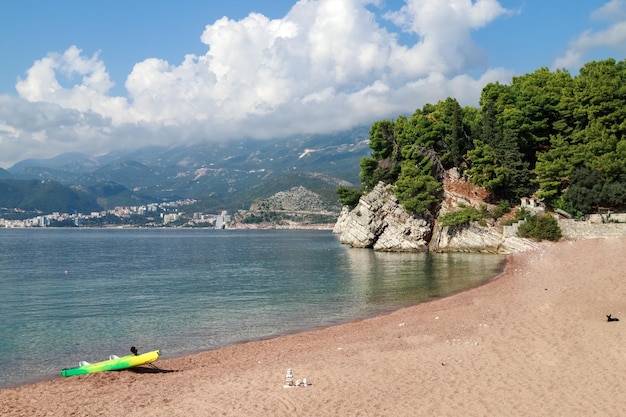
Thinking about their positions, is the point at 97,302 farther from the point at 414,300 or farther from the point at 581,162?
the point at 581,162

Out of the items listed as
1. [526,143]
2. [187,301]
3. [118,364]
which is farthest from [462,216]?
[118,364]

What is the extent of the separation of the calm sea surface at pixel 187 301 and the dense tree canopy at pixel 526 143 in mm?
12977

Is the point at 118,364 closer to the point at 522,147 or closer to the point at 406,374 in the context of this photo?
the point at 406,374

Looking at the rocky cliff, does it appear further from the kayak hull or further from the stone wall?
the kayak hull

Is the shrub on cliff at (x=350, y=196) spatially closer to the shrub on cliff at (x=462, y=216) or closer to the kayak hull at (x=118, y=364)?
the shrub on cliff at (x=462, y=216)

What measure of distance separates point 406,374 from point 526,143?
6084 cm

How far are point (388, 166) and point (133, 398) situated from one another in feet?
221

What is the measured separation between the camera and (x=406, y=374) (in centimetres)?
1543

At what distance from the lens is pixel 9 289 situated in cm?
4212

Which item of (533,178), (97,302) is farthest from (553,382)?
(533,178)

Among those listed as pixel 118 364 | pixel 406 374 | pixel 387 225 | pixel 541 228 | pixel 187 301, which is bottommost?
pixel 187 301

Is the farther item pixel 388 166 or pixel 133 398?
A: pixel 388 166

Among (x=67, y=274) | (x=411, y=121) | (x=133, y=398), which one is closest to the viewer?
(x=133, y=398)

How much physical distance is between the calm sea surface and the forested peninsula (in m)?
12.6
